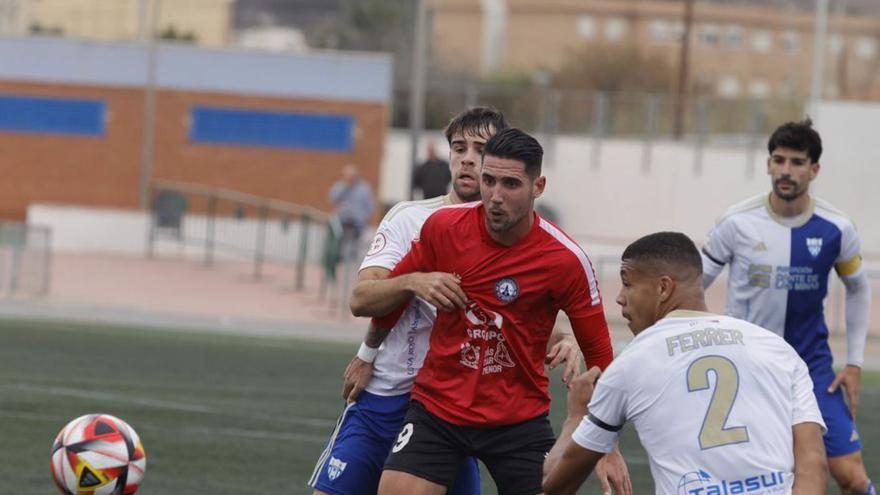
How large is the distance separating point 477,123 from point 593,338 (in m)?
1.03

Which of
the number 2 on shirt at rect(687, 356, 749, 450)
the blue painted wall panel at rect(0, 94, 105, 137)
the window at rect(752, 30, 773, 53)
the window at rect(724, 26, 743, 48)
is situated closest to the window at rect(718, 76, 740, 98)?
the window at rect(724, 26, 743, 48)

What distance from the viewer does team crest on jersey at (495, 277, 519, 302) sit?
614cm

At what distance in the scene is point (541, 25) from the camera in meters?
66.4

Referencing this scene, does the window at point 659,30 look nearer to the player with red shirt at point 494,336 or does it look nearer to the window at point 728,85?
the window at point 728,85

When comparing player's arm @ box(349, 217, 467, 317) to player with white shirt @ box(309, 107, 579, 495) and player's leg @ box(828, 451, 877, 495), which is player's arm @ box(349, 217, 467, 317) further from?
player's leg @ box(828, 451, 877, 495)

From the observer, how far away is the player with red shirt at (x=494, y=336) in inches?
242

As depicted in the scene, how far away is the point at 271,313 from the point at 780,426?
16559mm

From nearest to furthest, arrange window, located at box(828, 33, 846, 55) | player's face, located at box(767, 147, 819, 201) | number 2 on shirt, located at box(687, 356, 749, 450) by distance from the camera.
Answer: number 2 on shirt, located at box(687, 356, 749, 450) < player's face, located at box(767, 147, 819, 201) < window, located at box(828, 33, 846, 55)

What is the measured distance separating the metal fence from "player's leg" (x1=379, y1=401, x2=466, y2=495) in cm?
1523

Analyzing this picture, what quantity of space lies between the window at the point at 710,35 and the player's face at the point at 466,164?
54918 millimetres

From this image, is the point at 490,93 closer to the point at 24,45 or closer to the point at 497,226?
the point at 24,45

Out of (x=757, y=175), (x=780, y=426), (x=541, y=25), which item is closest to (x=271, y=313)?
(x=780, y=426)

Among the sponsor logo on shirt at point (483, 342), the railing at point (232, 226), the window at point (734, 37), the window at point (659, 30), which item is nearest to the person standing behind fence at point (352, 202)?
the railing at point (232, 226)

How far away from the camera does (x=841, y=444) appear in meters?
8.29
